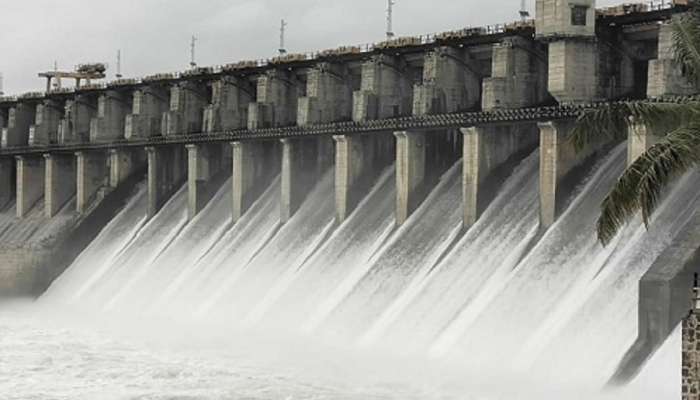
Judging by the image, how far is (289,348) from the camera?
4128cm

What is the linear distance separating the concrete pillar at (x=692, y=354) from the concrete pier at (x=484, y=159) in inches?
793

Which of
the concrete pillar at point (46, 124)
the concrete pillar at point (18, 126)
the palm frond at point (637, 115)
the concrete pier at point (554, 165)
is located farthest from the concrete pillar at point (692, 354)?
the concrete pillar at point (18, 126)

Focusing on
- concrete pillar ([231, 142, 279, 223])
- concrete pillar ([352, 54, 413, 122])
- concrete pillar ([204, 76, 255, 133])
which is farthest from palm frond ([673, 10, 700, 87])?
concrete pillar ([204, 76, 255, 133])

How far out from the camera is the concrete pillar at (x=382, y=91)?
49.5m

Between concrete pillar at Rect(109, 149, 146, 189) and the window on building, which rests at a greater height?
the window on building

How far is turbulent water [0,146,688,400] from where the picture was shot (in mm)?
31875

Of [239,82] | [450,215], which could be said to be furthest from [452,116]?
[239,82]

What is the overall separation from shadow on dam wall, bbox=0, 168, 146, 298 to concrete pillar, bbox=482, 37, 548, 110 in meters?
30.0

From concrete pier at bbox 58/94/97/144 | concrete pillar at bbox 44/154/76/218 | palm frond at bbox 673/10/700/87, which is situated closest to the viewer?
palm frond at bbox 673/10/700/87

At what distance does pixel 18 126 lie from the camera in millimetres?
79250

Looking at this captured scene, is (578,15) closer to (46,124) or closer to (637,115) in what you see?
(637,115)

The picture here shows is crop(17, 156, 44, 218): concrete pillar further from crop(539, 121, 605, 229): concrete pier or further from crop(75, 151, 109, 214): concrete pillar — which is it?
crop(539, 121, 605, 229): concrete pier

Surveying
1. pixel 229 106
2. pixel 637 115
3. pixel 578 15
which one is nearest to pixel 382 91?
pixel 578 15

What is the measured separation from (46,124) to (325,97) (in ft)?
93.5
